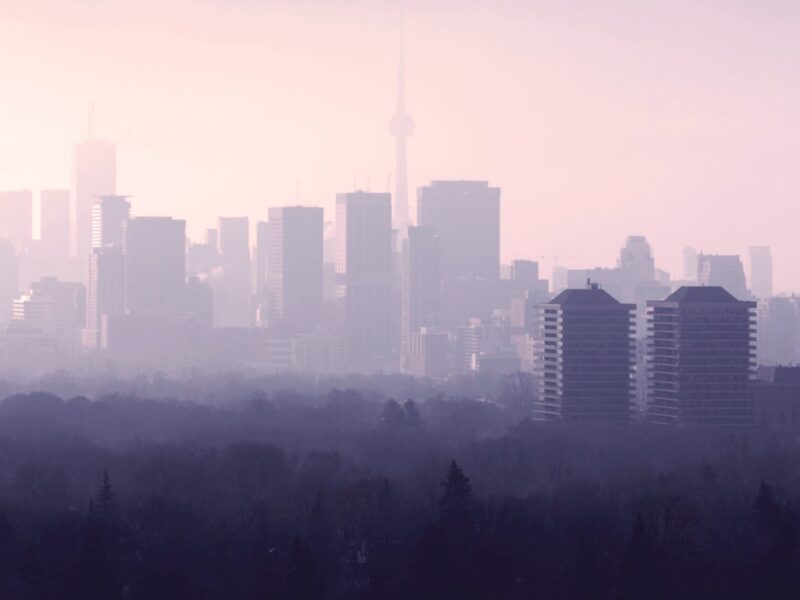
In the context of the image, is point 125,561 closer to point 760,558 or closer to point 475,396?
point 760,558

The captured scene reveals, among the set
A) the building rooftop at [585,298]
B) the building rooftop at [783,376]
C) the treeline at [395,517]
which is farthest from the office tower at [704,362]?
the treeline at [395,517]

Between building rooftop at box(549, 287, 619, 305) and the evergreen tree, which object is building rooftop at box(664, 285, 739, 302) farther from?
the evergreen tree

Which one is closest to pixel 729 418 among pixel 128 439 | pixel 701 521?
pixel 128 439

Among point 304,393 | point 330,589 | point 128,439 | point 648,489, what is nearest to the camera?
point 330,589

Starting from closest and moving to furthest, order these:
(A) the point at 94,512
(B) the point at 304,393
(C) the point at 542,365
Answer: (A) the point at 94,512
(C) the point at 542,365
(B) the point at 304,393

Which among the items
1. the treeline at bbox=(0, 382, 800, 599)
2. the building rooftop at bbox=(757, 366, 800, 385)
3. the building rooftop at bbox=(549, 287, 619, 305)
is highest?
the building rooftop at bbox=(549, 287, 619, 305)

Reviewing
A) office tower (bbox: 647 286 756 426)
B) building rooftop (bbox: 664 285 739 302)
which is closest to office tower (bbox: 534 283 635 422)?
office tower (bbox: 647 286 756 426)
